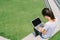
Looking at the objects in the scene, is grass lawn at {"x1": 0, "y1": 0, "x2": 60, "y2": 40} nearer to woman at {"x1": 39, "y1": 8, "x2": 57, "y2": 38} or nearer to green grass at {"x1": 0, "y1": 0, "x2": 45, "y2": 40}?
green grass at {"x1": 0, "y1": 0, "x2": 45, "y2": 40}

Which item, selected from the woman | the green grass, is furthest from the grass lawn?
the woman

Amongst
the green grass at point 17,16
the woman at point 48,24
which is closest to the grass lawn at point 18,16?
the green grass at point 17,16

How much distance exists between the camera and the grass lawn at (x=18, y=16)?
895 cm

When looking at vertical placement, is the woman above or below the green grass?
below

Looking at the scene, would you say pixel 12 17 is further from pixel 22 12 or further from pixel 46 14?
pixel 46 14

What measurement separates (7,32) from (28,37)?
0.84m

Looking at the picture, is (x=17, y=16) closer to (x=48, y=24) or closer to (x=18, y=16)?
(x=18, y=16)

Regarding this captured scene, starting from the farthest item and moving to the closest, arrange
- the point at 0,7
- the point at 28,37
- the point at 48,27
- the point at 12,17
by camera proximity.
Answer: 1. the point at 0,7
2. the point at 12,17
3. the point at 28,37
4. the point at 48,27

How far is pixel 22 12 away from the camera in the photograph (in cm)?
1030

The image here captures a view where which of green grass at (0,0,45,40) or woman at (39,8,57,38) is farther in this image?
green grass at (0,0,45,40)

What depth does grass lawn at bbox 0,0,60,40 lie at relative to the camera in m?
8.95

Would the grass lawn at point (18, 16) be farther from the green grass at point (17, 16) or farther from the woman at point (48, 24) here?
the woman at point (48, 24)

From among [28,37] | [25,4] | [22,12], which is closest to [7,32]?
[28,37]

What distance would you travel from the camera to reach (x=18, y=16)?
1002 cm
